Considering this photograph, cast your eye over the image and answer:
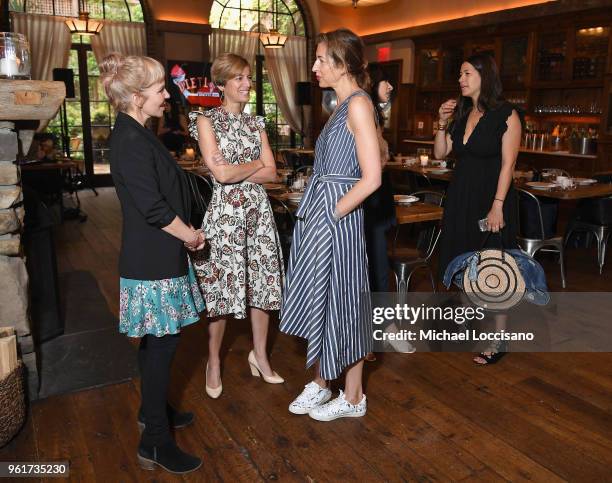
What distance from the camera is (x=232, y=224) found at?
267cm

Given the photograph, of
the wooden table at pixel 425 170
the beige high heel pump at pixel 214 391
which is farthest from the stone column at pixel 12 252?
the wooden table at pixel 425 170

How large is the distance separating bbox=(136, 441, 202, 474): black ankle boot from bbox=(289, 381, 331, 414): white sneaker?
0.57 meters

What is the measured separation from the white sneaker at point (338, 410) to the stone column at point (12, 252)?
4.71ft

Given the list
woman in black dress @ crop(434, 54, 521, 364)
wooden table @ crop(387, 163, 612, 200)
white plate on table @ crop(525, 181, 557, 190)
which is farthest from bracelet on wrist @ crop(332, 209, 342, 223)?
white plate on table @ crop(525, 181, 557, 190)

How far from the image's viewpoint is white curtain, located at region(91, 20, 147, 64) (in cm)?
1055

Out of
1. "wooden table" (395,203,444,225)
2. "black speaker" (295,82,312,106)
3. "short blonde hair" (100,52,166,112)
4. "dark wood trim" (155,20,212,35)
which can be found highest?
"dark wood trim" (155,20,212,35)

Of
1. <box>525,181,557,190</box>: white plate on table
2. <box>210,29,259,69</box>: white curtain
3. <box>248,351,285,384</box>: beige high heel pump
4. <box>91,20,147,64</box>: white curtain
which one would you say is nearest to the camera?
<box>248,351,285,384</box>: beige high heel pump

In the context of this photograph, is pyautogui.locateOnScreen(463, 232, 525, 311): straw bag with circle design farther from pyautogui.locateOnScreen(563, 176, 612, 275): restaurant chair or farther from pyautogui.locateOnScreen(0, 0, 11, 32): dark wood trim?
pyautogui.locateOnScreen(0, 0, 11, 32): dark wood trim

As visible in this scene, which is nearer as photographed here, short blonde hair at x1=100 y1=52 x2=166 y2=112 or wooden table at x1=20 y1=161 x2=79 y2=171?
short blonde hair at x1=100 y1=52 x2=166 y2=112

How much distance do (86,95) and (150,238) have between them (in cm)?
966

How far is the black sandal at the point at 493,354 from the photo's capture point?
3258 millimetres

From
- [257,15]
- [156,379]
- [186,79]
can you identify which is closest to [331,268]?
[156,379]

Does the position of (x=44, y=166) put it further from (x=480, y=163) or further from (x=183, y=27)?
(x=480, y=163)

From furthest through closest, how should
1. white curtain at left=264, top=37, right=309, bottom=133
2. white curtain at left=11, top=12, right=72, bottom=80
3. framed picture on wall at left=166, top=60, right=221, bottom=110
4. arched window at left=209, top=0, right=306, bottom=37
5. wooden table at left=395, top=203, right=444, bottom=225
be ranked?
white curtain at left=264, top=37, right=309, bottom=133 < arched window at left=209, top=0, right=306, bottom=37 < framed picture on wall at left=166, top=60, right=221, bottom=110 < white curtain at left=11, top=12, right=72, bottom=80 < wooden table at left=395, top=203, right=444, bottom=225
